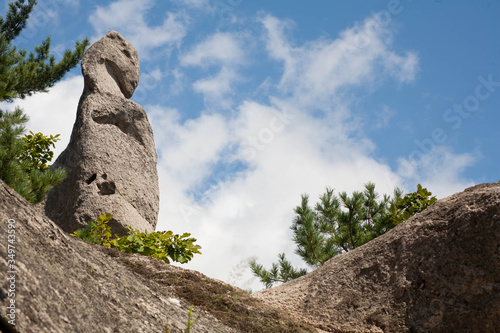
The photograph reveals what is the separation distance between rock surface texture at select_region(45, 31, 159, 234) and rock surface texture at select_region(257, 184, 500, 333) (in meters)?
3.64

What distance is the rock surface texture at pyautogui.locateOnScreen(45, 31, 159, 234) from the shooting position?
302 inches

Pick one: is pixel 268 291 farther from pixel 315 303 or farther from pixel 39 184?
pixel 39 184

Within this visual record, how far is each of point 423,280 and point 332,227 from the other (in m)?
7.53

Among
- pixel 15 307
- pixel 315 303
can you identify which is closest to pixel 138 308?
pixel 15 307

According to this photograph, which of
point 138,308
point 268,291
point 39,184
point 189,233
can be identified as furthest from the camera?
point 39,184

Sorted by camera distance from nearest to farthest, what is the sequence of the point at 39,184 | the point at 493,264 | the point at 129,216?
the point at 493,264 → the point at 39,184 → the point at 129,216

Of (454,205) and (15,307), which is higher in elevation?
(454,205)

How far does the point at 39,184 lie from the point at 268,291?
3881mm

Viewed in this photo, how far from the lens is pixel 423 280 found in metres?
4.29

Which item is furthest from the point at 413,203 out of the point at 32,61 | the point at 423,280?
the point at 32,61

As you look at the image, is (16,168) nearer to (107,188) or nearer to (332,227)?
(107,188)

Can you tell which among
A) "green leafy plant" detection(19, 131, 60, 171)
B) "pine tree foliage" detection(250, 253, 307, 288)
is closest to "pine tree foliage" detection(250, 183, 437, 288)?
"pine tree foliage" detection(250, 253, 307, 288)

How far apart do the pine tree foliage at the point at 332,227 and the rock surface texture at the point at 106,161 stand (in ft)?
11.4

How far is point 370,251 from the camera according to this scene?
4887mm
